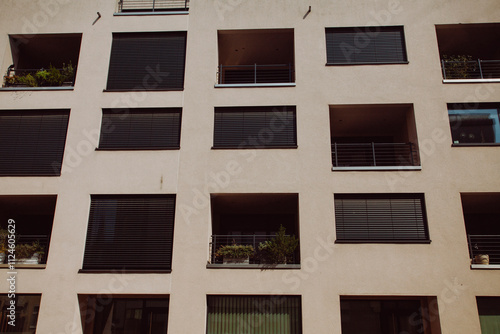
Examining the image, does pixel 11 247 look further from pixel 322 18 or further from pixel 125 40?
pixel 322 18

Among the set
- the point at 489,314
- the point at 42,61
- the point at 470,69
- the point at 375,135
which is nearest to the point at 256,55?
the point at 375,135

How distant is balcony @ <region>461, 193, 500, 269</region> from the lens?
1281cm

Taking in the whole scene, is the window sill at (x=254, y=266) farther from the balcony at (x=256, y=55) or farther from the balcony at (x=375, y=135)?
the balcony at (x=256, y=55)

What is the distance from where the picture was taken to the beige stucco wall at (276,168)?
11.6 meters

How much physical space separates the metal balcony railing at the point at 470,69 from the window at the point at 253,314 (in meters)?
10.6

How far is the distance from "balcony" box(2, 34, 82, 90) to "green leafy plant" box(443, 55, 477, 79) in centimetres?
1493

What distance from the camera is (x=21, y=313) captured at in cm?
1219

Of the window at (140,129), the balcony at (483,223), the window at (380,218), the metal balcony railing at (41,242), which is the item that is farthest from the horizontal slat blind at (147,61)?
the balcony at (483,223)

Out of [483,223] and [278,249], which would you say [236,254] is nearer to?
[278,249]

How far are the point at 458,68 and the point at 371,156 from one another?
4795 mm

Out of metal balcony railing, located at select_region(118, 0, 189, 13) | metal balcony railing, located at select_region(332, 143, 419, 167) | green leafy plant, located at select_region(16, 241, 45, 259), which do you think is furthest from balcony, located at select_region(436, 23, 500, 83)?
green leafy plant, located at select_region(16, 241, 45, 259)

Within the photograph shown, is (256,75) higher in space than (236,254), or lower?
higher

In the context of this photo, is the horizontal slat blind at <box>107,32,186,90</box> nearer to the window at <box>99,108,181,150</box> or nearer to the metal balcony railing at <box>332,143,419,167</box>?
the window at <box>99,108,181,150</box>

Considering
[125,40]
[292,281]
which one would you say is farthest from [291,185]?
[125,40]
